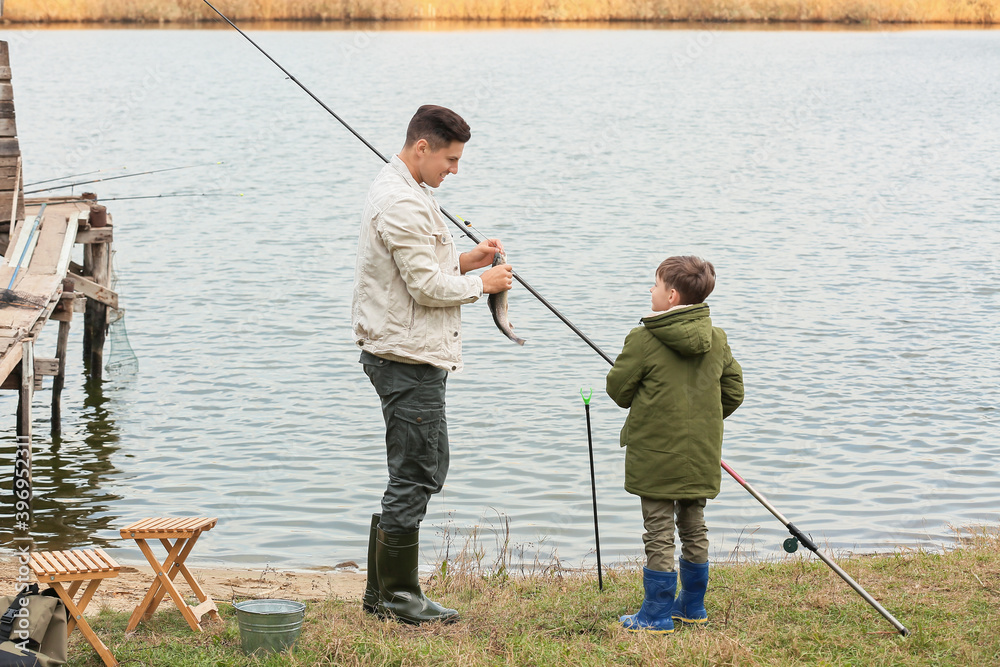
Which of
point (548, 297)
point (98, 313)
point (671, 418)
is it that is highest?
point (671, 418)

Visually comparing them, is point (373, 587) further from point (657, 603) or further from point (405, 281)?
point (405, 281)

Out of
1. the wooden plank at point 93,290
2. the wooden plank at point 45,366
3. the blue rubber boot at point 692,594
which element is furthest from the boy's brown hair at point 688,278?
the wooden plank at point 93,290

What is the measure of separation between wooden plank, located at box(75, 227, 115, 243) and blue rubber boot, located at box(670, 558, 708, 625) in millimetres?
7526

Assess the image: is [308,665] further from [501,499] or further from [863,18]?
[863,18]

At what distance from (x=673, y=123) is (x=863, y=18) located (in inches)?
1144

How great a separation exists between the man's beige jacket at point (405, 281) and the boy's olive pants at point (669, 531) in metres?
0.94

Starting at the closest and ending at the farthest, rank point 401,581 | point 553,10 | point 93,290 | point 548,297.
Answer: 1. point 401,581
2. point 93,290
3. point 548,297
4. point 553,10

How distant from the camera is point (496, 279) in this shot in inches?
164

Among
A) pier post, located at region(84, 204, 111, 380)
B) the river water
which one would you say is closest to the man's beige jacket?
the river water

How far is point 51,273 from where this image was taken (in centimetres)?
849

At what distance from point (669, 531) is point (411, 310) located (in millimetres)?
1278

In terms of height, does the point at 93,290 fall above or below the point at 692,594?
above

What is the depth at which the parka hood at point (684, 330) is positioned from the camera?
4.02 meters

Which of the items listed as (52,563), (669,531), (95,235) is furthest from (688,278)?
(95,235)
